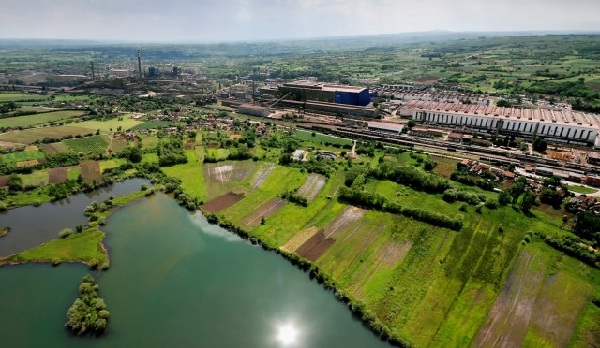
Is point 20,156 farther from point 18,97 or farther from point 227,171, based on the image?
point 18,97

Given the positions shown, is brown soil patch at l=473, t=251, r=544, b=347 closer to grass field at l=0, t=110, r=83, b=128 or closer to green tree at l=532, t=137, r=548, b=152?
green tree at l=532, t=137, r=548, b=152

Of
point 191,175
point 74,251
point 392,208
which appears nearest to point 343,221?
point 392,208

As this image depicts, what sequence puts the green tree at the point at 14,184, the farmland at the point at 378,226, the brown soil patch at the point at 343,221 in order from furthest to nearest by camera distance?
the green tree at the point at 14,184, the brown soil patch at the point at 343,221, the farmland at the point at 378,226

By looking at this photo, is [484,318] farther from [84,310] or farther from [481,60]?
[481,60]

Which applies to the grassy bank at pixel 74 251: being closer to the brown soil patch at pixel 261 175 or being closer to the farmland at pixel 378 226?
the farmland at pixel 378 226

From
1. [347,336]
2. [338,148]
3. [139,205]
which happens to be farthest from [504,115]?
[139,205]

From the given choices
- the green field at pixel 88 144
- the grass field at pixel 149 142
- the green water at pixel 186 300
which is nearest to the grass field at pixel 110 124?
the green field at pixel 88 144
